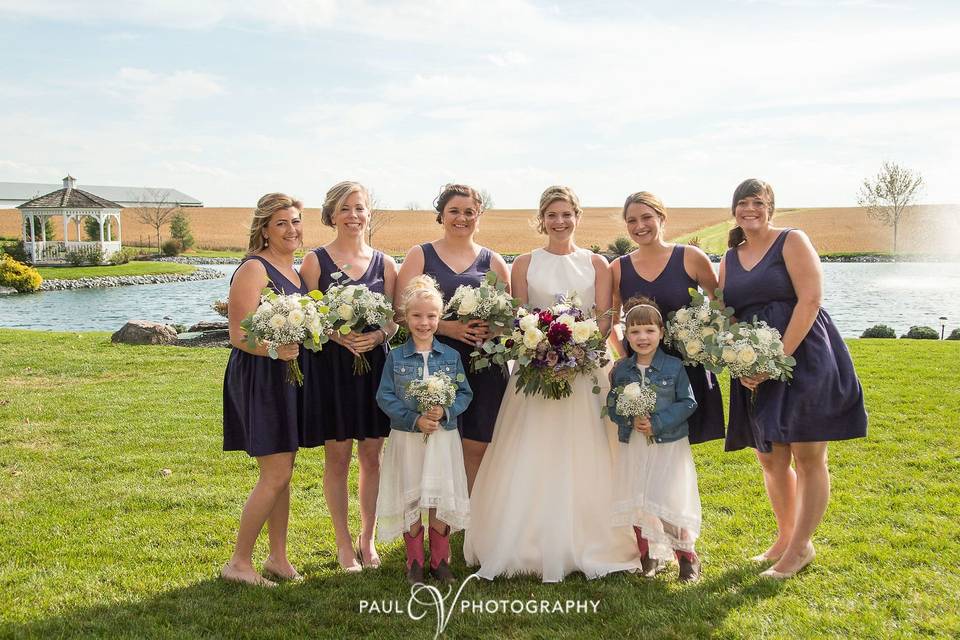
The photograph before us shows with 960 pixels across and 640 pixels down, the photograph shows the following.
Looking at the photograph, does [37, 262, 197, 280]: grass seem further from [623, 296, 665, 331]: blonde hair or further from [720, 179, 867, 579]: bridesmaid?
[720, 179, 867, 579]: bridesmaid

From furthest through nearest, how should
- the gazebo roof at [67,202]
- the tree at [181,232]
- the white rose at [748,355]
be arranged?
1. the tree at [181,232]
2. the gazebo roof at [67,202]
3. the white rose at [748,355]

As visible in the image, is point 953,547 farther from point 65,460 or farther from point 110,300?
point 110,300

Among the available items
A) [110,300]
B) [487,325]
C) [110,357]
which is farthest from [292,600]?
[110,300]

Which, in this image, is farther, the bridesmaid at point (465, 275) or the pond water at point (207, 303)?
the pond water at point (207, 303)

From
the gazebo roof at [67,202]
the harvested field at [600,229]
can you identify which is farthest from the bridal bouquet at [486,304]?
the gazebo roof at [67,202]

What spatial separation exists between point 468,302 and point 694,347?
1.53m

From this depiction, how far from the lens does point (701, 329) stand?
4.90 m

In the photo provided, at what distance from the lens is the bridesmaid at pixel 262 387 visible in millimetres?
4875

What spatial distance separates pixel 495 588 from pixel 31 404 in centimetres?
919

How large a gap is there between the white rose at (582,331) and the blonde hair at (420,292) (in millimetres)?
961

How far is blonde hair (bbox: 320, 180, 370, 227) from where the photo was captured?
5359 millimetres

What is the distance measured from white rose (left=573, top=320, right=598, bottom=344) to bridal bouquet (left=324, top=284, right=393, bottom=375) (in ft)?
4.16

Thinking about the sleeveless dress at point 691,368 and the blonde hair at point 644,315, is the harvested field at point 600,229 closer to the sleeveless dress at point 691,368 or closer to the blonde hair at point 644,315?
the sleeveless dress at point 691,368

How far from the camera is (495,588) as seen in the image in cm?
500
